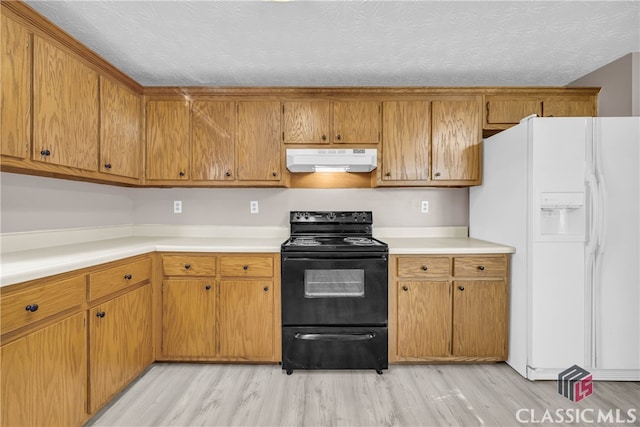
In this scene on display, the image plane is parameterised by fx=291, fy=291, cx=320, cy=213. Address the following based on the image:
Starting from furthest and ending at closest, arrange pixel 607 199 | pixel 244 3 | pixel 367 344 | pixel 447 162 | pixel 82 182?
pixel 447 162 < pixel 82 182 < pixel 367 344 < pixel 607 199 < pixel 244 3

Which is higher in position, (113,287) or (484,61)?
(484,61)

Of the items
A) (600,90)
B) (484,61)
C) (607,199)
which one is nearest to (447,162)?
(484,61)

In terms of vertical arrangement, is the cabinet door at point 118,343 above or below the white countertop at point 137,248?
below

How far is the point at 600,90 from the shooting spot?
250cm

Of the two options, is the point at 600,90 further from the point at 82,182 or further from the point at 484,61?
the point at 82,182

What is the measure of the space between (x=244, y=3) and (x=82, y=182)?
6.22ft

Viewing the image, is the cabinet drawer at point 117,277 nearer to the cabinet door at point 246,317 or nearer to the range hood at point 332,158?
the cabinet door at point 246,317

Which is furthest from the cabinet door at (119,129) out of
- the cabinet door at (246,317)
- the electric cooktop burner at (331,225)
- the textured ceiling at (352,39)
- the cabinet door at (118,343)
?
the electric cooktop burner at (331,225)

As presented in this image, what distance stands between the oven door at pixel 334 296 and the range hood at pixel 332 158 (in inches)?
30.6

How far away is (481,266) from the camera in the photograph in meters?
2.24

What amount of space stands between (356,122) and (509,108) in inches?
53.1

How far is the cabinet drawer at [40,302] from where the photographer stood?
1.19 metres

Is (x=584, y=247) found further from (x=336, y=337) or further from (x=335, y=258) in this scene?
(x=336, y=337)

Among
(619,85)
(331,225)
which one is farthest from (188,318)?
(619,85)
